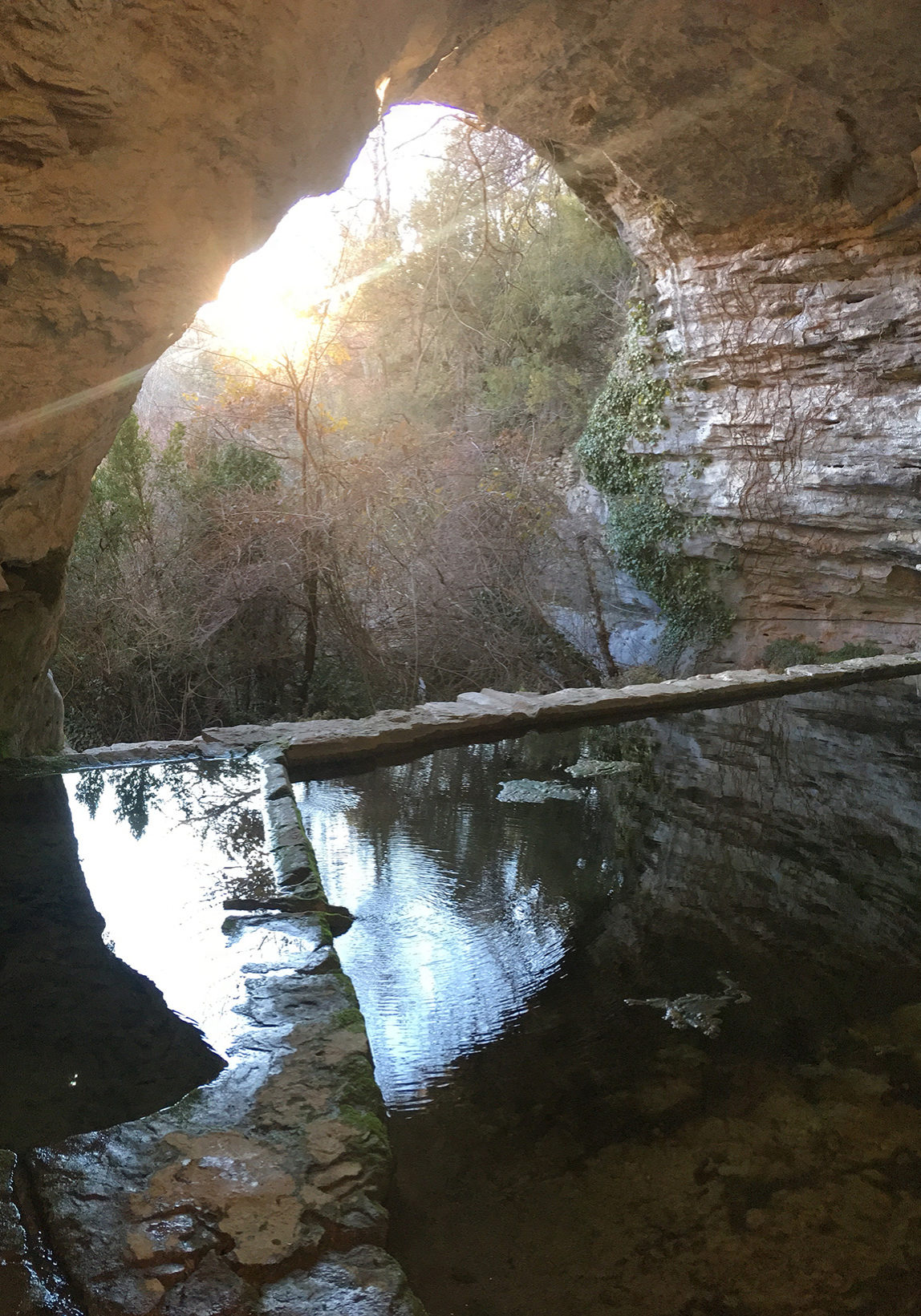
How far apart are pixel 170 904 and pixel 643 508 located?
35.3ft

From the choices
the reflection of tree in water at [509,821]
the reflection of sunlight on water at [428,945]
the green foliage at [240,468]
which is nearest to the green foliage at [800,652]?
the green foliage at [240,468]

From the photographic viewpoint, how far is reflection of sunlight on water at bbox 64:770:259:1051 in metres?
2.42

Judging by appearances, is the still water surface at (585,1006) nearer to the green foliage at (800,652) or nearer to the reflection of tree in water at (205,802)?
the reflection of tree in water at (205,802)

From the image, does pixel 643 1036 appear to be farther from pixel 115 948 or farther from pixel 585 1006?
pixel 115 948

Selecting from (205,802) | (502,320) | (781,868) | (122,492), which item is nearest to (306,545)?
(122,492)

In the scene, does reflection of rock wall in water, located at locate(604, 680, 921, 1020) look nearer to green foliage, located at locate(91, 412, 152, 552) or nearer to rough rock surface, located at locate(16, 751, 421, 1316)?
rough rock surface, located at locate(16, 751, 421, 1316)

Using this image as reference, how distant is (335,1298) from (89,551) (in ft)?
25.4

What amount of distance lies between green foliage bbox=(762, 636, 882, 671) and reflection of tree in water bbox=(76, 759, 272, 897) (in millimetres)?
9015

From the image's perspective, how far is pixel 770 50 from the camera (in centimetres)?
648

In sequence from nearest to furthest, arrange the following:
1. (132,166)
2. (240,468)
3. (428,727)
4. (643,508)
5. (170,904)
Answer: (170,904) → (132,166) → (428,727) → (240,468) → (643,508)

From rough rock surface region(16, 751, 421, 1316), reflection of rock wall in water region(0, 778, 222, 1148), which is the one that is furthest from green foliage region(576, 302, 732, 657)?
rough rock surface region(16, 751, 421, 1316)

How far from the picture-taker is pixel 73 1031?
2.23 metres

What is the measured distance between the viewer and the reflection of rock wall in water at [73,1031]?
6.43ft

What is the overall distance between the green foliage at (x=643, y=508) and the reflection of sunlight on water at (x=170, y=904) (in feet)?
31.9
